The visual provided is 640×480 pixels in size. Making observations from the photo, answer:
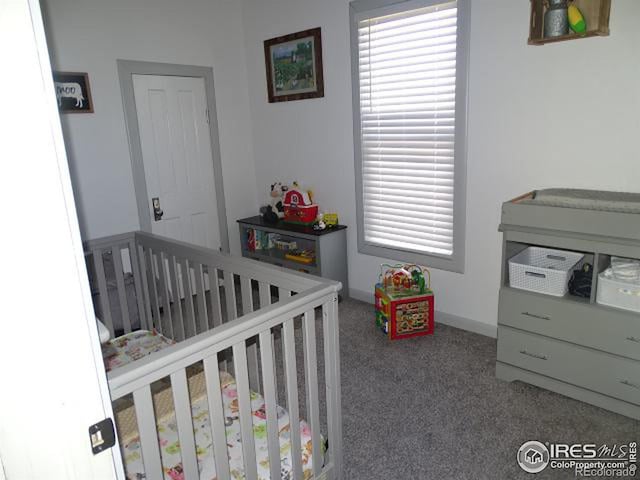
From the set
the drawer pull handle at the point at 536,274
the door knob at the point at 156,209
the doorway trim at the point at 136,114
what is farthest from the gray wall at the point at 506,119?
the door knob at the point at 156,209

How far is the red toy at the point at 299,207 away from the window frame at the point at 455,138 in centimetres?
44

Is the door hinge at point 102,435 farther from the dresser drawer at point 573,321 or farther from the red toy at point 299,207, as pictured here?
the red toy at point 299,207

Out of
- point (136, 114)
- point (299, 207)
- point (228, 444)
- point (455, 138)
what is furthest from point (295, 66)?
point (228, 444)

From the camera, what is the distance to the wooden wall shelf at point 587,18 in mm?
2268

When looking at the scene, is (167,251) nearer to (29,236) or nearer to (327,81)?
(29,236)

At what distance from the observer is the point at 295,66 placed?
3820mm

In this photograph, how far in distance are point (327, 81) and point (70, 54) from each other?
1.91 metres

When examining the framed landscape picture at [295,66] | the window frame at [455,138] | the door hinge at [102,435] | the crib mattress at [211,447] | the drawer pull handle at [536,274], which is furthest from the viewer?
the framed landscape picture at [295,66]

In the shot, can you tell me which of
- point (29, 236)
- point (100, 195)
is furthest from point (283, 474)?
point (100, 195)

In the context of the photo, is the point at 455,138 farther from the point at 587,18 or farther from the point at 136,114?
the point at 136,114

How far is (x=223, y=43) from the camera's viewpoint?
408cm

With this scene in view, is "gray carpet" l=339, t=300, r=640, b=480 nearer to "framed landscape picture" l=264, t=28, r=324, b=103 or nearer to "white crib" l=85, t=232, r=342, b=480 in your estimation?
"white crib" l=85, t=232, r=342, b=480
